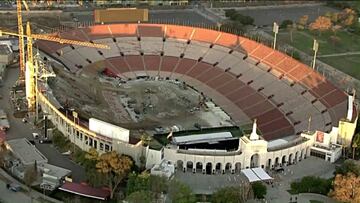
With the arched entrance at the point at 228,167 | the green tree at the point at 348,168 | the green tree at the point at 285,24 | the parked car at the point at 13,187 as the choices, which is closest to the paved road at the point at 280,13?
the green tree at the point at 285,24

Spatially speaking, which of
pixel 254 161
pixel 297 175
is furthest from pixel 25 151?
pixel 297 175

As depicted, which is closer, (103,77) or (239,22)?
(103,77)

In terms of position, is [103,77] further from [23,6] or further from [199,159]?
[23,6]

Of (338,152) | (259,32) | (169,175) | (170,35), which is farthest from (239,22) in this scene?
(169,175)

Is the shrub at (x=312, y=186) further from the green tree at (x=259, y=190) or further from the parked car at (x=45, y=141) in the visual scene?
the parked car at (x=45, y=141)

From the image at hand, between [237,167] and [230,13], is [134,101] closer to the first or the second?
[237,167]

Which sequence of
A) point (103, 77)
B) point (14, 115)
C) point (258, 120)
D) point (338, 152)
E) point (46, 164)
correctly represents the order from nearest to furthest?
point (46, 164) → point (338, 152) → point (14, 115) → point (258, 120) → point (103, 77)
